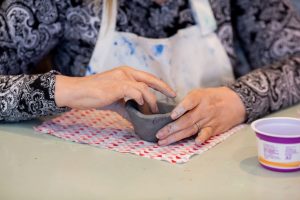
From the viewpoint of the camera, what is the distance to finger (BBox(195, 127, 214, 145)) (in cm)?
103

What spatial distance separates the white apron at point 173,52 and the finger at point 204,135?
0.28 meters

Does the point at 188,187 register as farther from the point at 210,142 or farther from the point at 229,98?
the point at 229,98

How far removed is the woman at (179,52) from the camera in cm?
108

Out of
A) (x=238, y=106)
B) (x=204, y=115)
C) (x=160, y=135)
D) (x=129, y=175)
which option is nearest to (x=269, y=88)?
(x=238, y=106)

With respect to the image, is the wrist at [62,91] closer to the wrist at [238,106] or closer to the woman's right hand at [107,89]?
the woman's right hand at [107,89]

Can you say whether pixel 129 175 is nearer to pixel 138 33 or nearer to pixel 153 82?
pixel 153 82

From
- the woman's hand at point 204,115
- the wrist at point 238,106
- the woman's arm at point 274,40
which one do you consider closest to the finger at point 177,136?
the woman's hand at point 204,115

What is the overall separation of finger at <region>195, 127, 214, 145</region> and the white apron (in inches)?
10.9

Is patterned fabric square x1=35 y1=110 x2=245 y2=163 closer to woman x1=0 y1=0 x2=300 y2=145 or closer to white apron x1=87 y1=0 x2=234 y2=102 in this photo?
woman x1=0 y1=0 x2=300 y2=145

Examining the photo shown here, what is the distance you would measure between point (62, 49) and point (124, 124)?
0.36 meters

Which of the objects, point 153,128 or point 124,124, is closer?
point 153,128

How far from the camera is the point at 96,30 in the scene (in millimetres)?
1317

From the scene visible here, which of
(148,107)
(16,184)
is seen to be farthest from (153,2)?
(16,184)

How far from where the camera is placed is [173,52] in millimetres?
1362
